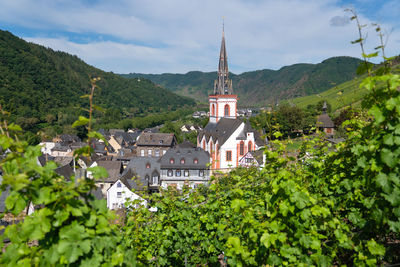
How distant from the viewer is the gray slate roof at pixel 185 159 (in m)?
38.5

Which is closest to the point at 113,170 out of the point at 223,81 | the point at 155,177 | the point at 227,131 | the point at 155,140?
the point at 155,177

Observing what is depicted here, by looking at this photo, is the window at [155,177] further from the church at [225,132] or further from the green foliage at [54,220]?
the green foliage at [54,220]

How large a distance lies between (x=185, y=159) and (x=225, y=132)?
24.9ft

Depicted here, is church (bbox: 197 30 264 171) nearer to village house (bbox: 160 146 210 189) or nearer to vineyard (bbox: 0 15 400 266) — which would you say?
village house (bbox: 160 146 210 189)

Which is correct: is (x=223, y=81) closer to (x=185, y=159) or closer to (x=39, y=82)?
(x=185, y=159)

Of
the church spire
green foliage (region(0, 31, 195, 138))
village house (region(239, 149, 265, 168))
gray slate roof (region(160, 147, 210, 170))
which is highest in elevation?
green foliage (region(0, 31, 195, 138))

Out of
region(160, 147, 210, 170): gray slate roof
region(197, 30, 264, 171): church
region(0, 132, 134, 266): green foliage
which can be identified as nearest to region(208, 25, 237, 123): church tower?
region(197, 30, 264, 171): church

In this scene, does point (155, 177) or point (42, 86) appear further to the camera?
point (42, 86)

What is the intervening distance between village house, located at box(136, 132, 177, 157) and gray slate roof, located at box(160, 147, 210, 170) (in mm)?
18741

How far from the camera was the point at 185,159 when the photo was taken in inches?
1533

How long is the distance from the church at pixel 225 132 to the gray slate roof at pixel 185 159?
152cm

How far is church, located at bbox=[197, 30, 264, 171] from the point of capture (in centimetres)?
3997

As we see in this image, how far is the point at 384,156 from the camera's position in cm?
301

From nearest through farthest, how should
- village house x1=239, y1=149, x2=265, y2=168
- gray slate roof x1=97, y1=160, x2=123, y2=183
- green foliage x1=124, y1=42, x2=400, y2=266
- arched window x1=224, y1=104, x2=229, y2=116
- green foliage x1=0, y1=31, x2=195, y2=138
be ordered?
green foliage x1=124, y1=42, x2=400, y2=266
village house x1=239, y1=149, x2=265, y2=168
gray slate roof x1=97, y1=160, x2=123, y2=183
arched window x1=224, y1=104, x2=229, y2=116
green foliage x1=0, y1=31, x2=195, y2=138
